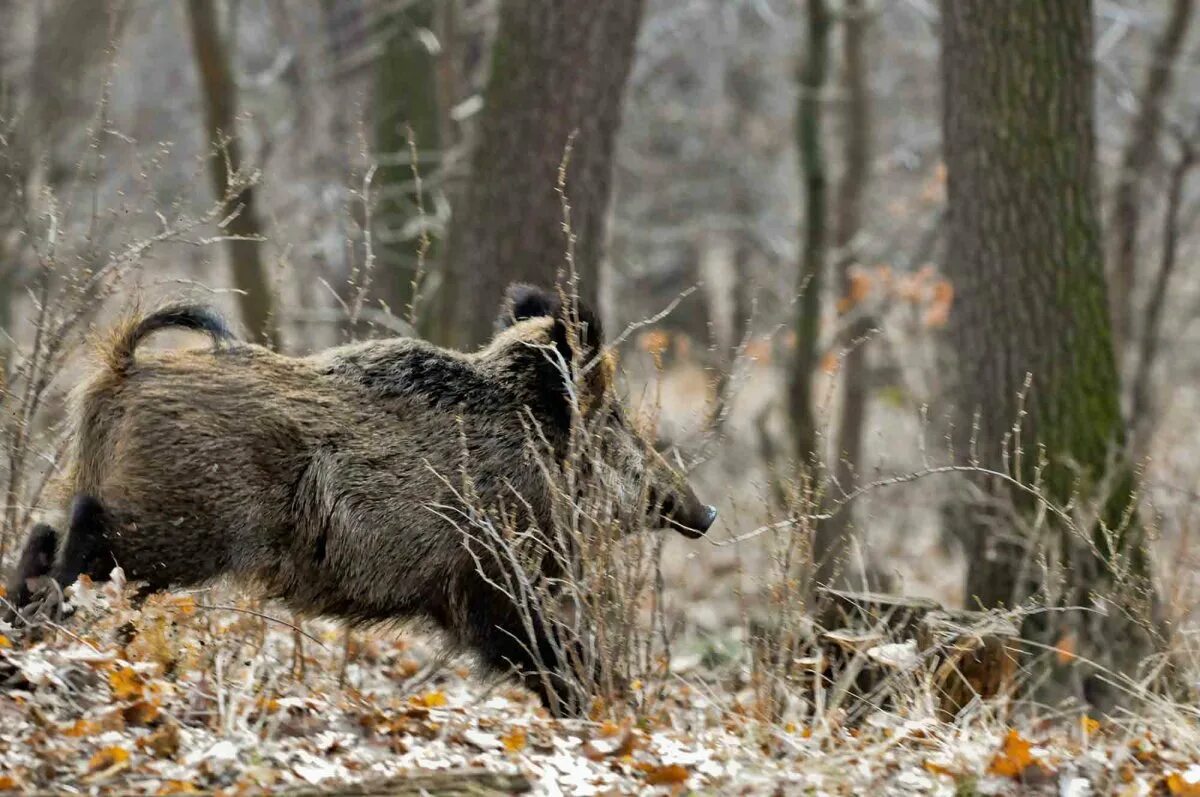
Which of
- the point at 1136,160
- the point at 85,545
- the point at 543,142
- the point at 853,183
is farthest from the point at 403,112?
the point at 85,545

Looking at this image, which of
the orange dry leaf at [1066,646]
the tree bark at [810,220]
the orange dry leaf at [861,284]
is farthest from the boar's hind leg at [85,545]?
the orange dry leaf at [861,284]

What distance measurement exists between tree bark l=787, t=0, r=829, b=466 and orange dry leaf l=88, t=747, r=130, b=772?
32.1ft

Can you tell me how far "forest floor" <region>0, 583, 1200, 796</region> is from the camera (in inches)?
177

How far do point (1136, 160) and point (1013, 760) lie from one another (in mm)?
9584

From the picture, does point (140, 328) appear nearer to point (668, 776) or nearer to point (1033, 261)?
point (668, 776)

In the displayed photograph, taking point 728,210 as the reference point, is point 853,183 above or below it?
below

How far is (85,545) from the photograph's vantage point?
18.3ft

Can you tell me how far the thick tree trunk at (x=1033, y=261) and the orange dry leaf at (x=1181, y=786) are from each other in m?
3.07

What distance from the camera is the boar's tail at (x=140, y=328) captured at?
5.82 m

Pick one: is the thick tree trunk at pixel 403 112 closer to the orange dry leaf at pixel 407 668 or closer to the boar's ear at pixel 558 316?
the orange dry leaf at pixel 407 668

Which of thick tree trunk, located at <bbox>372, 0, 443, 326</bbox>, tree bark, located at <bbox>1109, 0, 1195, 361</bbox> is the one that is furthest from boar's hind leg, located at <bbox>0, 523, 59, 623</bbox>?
tree bark, located at <bbox>1109, 0, 1195, 361</bbox>

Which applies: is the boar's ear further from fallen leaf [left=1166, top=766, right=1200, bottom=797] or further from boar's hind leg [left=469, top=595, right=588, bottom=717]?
fallen leaf [left=1166, top=766, right=1200, bottom=797]

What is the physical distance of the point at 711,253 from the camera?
25.6 meters

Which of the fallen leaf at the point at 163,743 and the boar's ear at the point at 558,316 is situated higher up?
the boar's ear at the point at 558,316
